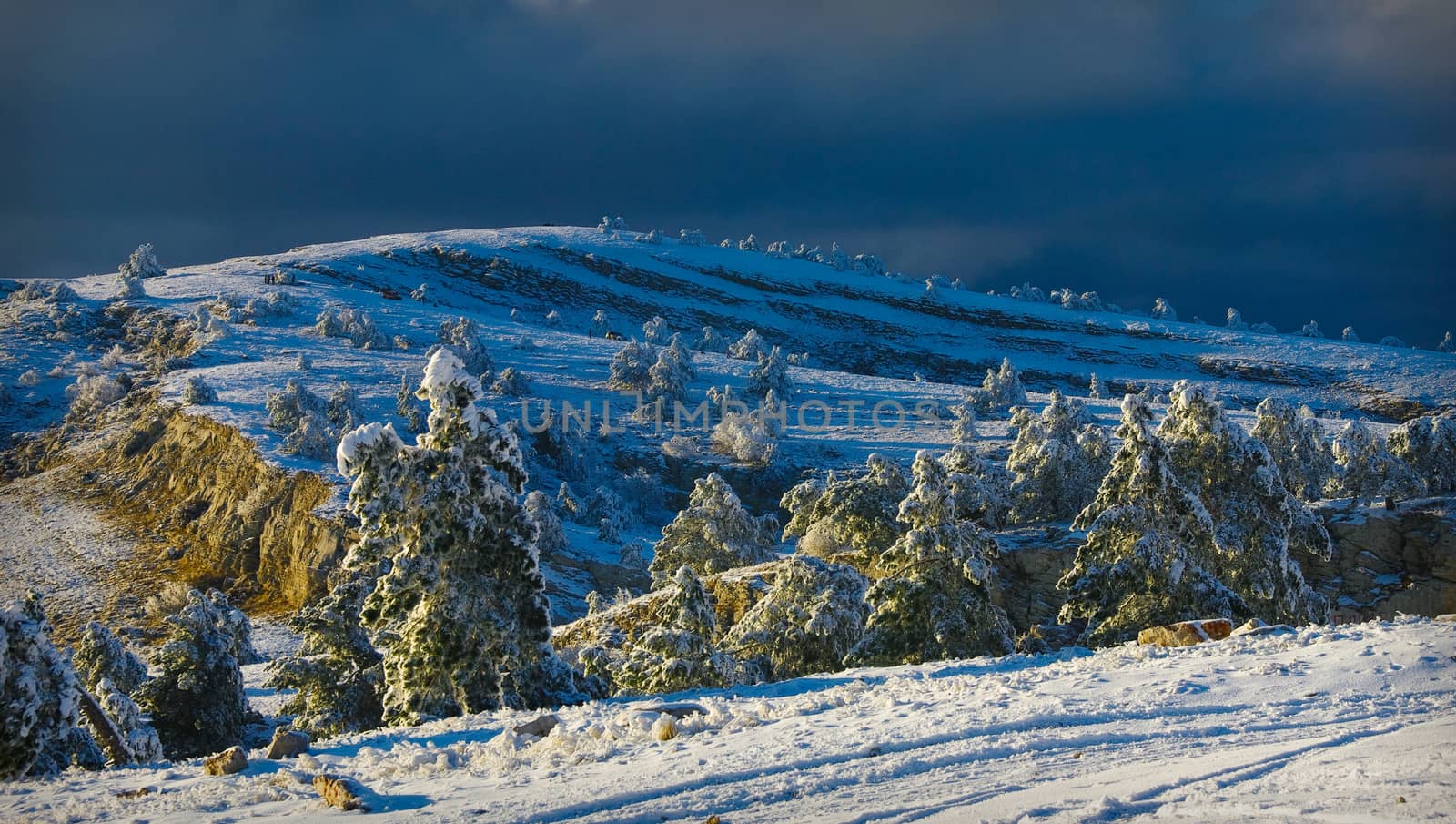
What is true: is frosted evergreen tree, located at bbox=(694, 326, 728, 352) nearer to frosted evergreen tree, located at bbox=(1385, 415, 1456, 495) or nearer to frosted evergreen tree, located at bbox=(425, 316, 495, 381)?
frosted evergreen tree, located at bbox=(425, 316, 495, 381)

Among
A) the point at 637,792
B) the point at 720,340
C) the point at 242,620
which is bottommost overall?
the point at 242,620

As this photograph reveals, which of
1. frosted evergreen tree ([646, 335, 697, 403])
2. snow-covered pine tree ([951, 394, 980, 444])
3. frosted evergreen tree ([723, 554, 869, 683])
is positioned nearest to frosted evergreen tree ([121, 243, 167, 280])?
frosted evergreen tree ([646, 335, 697, 403])

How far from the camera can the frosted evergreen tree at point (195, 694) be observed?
27266 mm

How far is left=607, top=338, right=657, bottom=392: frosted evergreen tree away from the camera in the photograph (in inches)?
3292

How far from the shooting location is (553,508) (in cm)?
5878

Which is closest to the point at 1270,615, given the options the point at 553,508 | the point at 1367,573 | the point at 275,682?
the point at 1367,573

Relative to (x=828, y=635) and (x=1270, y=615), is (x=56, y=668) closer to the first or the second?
(x=828, y=635)

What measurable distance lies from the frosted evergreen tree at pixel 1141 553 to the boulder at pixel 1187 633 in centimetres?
577

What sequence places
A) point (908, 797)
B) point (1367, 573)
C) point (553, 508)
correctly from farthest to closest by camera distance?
1. point (553, 508)
2. point (1367, 573)
3. point (908, 797)

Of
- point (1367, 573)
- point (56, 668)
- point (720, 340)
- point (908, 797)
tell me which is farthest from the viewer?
point (720, 340)

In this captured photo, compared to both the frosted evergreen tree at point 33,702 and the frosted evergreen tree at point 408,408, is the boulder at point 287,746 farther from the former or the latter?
the frosted evergreen tree at point 408,408

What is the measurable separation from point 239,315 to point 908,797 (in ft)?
319

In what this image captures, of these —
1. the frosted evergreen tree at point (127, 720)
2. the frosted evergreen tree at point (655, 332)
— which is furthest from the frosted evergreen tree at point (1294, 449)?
the frosted evergreen tree at point (655, 332)

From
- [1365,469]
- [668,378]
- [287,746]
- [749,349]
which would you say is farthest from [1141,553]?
[749,349]
